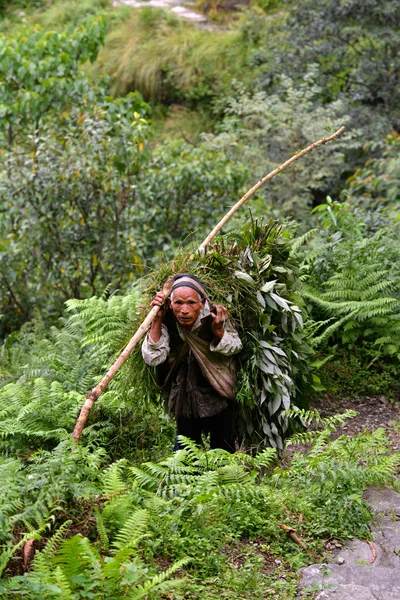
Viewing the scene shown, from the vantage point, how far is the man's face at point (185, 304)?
508 cm

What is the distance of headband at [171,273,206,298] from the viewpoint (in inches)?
202

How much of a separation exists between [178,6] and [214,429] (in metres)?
19.7

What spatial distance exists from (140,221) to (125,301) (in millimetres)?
2944

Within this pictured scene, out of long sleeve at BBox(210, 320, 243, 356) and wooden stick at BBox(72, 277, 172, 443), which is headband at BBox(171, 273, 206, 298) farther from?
long sleeve at BBox(210, 320, 243, 356)

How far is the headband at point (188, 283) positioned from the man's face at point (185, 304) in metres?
0.04

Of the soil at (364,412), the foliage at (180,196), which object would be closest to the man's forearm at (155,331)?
the soil at (364,412)

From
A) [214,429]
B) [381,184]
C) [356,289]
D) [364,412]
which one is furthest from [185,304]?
[381,184]

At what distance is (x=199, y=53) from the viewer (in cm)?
2052

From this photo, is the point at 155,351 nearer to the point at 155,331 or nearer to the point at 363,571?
the point at 155,331

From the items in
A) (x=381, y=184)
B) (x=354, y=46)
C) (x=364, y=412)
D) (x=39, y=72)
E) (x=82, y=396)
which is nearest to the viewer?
(x=82, y=396)

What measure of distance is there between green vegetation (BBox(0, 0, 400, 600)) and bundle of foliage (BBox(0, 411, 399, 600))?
14 mm

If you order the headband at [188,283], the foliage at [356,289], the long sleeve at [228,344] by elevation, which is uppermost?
the headband at [188,283]

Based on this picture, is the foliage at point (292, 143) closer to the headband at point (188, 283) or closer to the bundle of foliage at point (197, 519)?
the headband at point (188, 283)

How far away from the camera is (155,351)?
526cm
